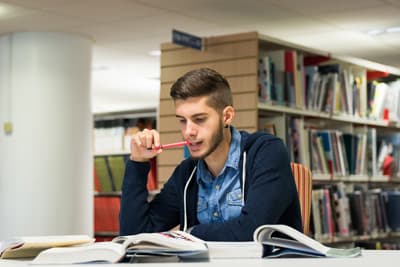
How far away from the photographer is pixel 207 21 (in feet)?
20.2

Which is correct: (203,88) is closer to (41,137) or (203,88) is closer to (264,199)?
(264,199)

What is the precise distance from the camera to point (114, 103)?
40.7ft

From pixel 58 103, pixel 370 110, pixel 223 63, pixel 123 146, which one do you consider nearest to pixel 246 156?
pixel 223 63

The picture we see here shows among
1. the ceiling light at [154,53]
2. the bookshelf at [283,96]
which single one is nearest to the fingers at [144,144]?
the bookshelf at [283,96]

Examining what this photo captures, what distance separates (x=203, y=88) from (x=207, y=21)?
3.81m

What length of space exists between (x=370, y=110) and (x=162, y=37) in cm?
197

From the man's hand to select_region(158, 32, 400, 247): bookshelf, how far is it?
2171mm

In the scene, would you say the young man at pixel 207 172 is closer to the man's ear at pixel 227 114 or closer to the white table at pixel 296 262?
the man's ear at pixel 227 114

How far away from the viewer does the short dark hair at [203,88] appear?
2.40 meters

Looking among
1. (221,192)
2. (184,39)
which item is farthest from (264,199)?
(184,39)

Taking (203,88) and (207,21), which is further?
(207,21)

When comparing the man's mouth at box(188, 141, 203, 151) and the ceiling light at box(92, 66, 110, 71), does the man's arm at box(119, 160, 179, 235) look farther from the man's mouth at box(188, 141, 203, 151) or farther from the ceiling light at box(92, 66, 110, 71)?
the ceiling light at box(92, 66, 110, 71)

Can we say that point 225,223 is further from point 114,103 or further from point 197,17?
point 114,103

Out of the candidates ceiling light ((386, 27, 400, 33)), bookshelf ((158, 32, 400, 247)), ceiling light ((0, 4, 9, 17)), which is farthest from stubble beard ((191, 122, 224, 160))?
ceiling light ((386, 27, 400, 33))
